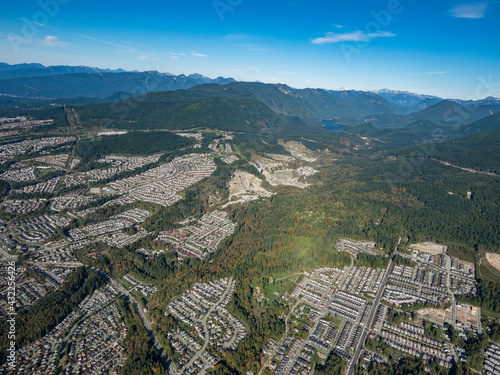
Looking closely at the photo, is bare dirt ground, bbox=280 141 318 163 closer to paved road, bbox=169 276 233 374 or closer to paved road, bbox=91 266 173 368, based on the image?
paved road, bbox=169 276 233 374

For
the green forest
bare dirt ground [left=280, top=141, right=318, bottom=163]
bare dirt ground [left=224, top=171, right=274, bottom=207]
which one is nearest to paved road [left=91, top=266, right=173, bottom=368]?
bare dirt ground [left=224, top=171, right=274, bottom=207]

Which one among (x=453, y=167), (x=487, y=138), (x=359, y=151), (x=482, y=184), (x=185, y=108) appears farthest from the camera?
(x=185, y=108)

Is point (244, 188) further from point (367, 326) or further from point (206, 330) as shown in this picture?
point (367, 326)

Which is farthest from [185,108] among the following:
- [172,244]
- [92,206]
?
[172,244]

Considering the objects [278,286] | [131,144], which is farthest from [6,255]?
[131,144]

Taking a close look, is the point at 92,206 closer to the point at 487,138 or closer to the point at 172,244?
the point at 172,244

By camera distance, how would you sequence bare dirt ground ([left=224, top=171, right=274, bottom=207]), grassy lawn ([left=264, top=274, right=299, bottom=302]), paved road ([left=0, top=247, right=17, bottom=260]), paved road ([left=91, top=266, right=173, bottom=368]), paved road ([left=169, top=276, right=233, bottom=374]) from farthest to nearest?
bare dirt ground ([left=224, top=171, right=274, bottom=207]), paved road ([left=0, top=247, right=17, bottom=260]), grassy lawn ([left=264, top=274, right=299, bottom=302]), paved road ([left=91, top=266, right=173, bottom=368]), paved road ([left=169, top=276, right=233, bottom=374])

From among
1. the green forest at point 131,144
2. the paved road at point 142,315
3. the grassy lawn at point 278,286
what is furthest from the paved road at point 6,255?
the green forest at point 131,144

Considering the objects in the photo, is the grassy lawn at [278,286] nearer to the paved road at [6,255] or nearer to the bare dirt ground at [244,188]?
the bare dirt ground at [244,188]
